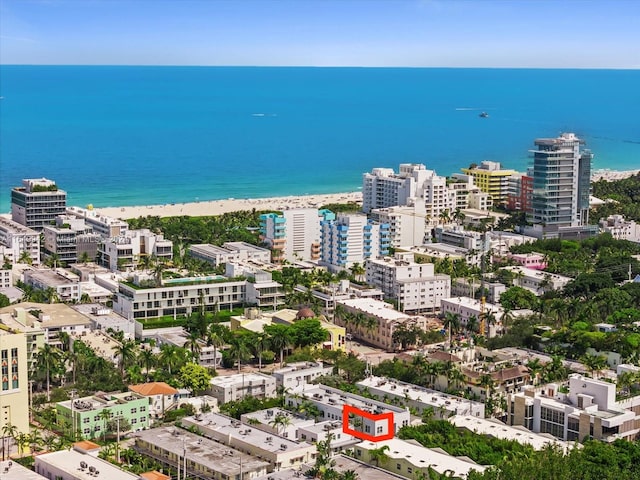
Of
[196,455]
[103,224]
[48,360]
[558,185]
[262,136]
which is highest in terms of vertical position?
[262,136]

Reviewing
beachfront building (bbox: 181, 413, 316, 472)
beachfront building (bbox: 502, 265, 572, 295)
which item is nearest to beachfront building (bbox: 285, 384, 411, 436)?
beachfront building (bbox: 181, 413, 316, 472)

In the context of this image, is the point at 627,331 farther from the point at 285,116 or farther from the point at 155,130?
the point at 285,116

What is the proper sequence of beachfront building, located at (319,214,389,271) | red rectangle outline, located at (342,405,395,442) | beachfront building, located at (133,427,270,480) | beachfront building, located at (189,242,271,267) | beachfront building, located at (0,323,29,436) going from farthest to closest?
beachfront building, located at (319,214,389,271)
beachfront building, located at (189,242,271,267)
beachfront building, located at (0,323,29,436)
red rectangle outline, located at (342,405,395,442)
beachfront building, located at (133,427,270,480)

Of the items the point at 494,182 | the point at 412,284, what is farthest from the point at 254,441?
the point at 494,182

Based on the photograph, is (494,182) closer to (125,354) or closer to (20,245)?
(20,245)

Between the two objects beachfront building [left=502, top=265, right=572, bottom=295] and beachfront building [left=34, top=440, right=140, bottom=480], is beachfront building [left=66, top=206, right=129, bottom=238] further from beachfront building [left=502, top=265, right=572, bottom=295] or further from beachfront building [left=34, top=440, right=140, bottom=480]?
beachfront building [left=34, top=440, right=140, bottom=480]

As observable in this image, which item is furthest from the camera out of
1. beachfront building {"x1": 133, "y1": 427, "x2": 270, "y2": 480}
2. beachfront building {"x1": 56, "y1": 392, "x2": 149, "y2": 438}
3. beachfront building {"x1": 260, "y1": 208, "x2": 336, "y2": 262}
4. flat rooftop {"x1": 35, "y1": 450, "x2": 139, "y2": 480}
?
beachfront building {"x1": 260, "y1": 208, "x2": 336, "y2": 262}

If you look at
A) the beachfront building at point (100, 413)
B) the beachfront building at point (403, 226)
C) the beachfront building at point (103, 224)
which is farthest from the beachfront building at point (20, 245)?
the beachfront building at point (100, 413)
